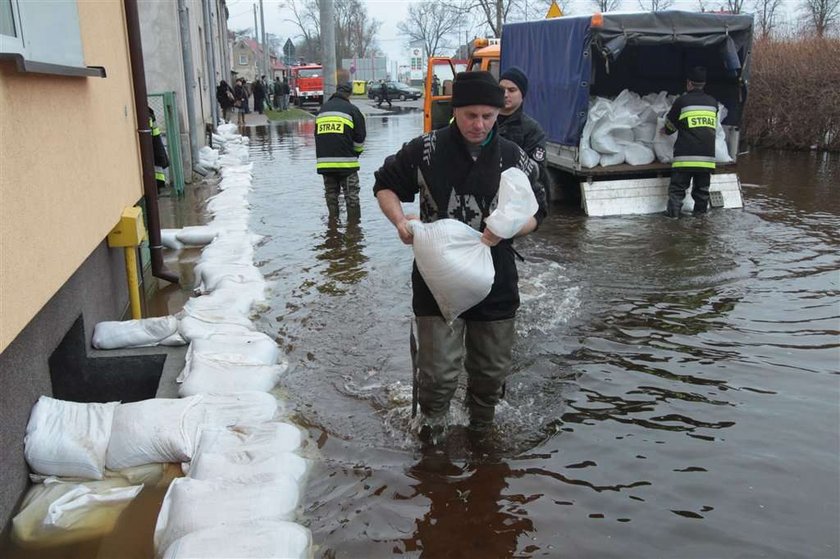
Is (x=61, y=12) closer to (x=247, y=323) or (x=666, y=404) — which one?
(x=247, y=323)

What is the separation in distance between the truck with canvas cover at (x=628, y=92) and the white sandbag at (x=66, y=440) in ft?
24.0

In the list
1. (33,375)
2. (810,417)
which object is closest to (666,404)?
(810,417)

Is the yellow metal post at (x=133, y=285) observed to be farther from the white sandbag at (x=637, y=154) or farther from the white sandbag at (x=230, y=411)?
the white sandbag at (x=637, y=154)

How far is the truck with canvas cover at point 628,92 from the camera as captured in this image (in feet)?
30.2

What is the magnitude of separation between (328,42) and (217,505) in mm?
10107

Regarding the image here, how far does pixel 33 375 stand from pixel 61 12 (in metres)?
1.97

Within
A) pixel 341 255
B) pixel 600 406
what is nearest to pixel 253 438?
pixel 600 406

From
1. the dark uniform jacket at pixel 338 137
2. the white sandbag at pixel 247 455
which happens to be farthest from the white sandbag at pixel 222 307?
the dark uniform jacket at pixel 338 137

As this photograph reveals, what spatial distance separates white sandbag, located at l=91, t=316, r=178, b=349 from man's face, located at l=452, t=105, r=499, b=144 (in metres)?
2.32

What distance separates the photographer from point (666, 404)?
173 inches

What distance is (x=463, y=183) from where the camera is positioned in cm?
365

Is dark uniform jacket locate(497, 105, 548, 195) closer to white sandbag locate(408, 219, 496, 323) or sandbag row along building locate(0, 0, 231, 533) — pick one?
white sandbag locate(408, 219, 496, 323)

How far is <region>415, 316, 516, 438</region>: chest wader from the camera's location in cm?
369

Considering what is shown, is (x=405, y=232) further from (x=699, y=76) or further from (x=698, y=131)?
(x=699, y=76)
